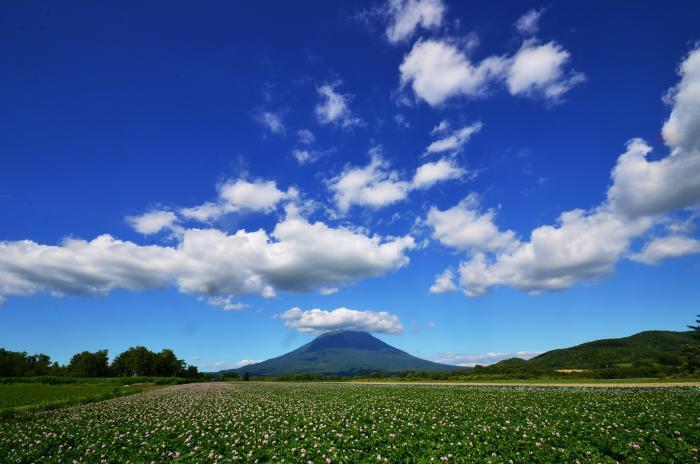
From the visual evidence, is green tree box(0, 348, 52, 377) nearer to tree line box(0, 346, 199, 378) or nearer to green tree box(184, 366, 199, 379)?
tree line box(0, 346, 199, 378)

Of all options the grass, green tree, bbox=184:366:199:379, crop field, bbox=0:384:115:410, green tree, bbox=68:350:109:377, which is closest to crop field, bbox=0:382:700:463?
crop field, bbox=0:384:115:410

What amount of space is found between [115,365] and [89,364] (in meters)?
9.40

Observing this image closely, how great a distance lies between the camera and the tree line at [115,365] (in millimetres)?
142750

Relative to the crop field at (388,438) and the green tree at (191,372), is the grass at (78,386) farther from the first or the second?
the green tree at (191,372)

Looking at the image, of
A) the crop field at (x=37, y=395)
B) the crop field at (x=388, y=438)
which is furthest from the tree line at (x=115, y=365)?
the crop field at (x=388, y=438)

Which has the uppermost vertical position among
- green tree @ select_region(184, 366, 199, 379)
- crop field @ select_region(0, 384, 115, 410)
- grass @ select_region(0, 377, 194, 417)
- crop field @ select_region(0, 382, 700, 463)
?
green tree @ select_region(184, 366, 199, 379)

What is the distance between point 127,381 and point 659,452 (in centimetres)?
11439

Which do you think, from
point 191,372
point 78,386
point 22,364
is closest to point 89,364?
point 22,364

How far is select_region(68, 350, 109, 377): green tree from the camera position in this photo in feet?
467

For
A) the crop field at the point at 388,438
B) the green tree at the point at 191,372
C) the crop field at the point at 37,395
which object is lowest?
the crop field at the point at 388,438

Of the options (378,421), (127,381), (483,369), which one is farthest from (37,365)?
(378,421)

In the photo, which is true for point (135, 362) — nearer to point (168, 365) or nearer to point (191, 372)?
point (168, 365)

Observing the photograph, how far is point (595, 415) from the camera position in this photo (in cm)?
1842

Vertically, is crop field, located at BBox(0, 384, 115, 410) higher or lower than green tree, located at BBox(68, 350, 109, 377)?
lower
